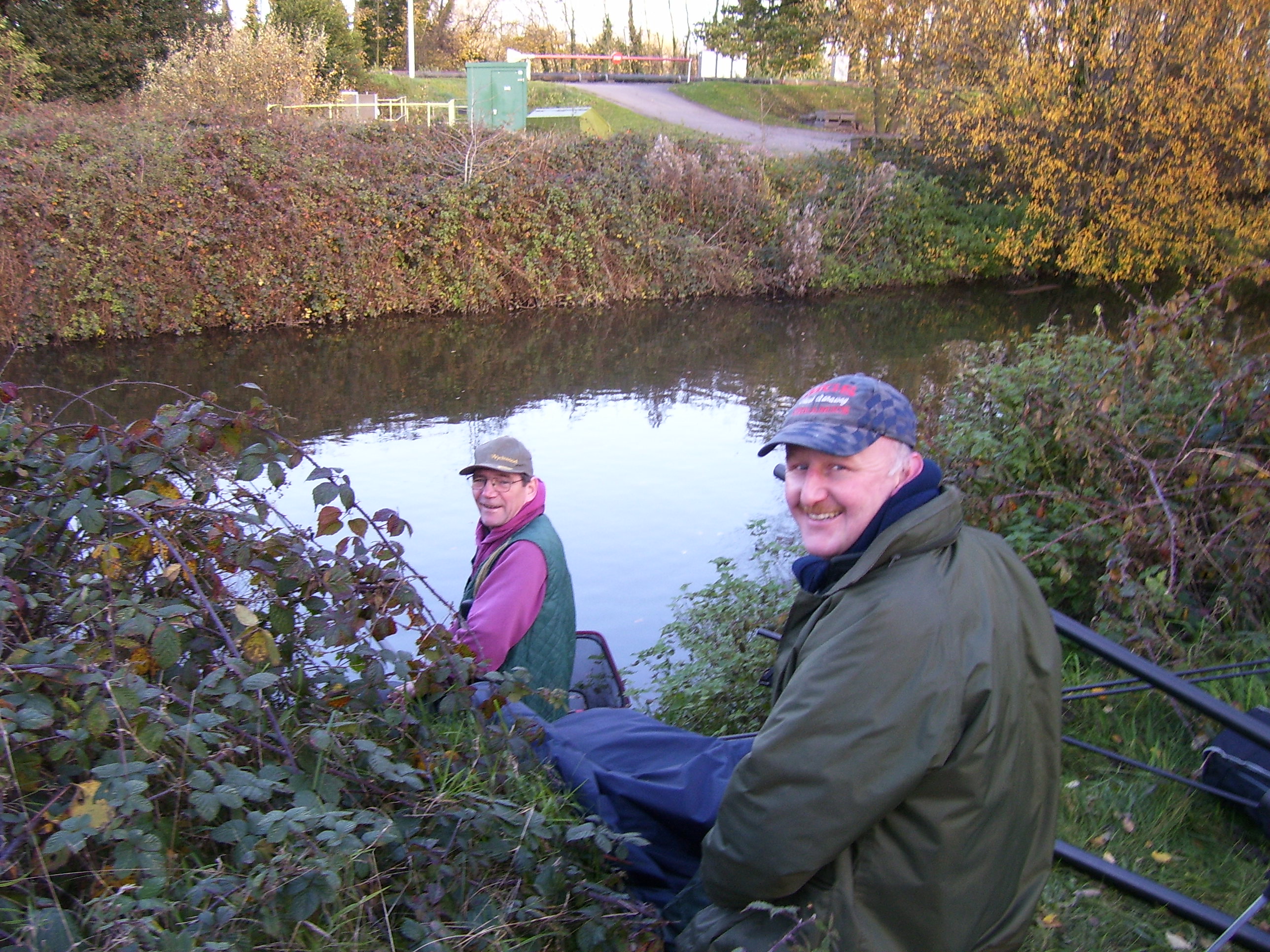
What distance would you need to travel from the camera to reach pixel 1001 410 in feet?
19.0

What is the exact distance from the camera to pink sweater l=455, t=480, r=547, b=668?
12.5 feet

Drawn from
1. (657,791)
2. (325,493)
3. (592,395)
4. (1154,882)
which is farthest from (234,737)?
(592,395)

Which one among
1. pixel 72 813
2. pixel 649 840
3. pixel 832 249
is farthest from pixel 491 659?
pixel 832 249

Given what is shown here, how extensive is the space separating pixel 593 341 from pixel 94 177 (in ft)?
24.4

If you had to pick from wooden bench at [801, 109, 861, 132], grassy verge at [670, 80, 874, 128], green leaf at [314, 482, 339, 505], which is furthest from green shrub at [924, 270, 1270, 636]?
grassy verge at [670, 80, 874, 128]

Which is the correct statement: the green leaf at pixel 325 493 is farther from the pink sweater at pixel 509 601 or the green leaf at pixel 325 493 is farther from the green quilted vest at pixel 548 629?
the green quilted vest at pixel 548 629

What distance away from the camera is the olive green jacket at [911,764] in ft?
6.80

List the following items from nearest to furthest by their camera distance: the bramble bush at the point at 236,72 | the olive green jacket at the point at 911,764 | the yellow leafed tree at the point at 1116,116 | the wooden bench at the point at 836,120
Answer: the olive green jacket at the point at 911,764 < the yellow leafed tree at the point at 1116,116 < the bramble bush at the point at 236,72 < the wooden bench at the point at 836,120

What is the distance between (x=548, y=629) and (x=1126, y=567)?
243 centimetres

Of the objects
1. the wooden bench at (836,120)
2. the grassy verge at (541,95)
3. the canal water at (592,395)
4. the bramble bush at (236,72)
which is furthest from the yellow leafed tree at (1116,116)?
the bramble bush at (236,72)

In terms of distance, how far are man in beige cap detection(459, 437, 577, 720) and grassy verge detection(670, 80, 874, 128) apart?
29084mm

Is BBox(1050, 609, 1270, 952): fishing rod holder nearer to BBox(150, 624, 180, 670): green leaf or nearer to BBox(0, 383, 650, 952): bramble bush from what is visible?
BBox(0, 383, 650, 952): bramble bush

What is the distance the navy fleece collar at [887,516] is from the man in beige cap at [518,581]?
4.93 ft

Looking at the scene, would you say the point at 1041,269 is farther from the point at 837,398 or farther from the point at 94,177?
the point at 837,398
